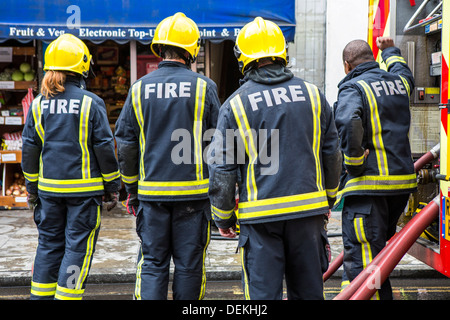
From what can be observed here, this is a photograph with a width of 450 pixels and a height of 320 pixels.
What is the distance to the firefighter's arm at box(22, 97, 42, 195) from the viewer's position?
455 cm

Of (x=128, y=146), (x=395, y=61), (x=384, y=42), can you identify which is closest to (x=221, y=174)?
(x=128, y=146)

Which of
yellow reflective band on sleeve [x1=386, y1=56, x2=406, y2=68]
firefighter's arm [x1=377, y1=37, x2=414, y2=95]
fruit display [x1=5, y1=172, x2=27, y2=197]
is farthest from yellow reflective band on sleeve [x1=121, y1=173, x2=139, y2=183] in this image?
fruit display [x1=5, y1=172, x2=27, y2=197]

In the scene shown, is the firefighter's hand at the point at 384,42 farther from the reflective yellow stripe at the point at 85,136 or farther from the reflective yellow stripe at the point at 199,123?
the reflective yellow stripe at the point at 85,136

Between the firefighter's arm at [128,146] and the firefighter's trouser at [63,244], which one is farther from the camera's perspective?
the firefighter's trouser at [63,244]

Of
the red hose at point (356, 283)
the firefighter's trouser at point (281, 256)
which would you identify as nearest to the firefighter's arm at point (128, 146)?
the firefighter's trouser at point (281, 256)

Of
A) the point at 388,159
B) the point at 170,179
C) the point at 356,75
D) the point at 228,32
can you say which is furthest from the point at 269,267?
the point at 228,32

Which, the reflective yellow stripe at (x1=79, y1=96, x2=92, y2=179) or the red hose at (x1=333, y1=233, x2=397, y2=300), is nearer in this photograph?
the red hose at (x1=333, y1=233, x2=397, y2=300)

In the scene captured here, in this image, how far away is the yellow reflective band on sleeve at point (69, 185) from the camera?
14.4 feet

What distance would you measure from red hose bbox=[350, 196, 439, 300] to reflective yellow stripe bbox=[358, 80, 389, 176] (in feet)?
1.46

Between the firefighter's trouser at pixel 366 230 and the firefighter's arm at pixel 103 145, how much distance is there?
1.95 metres

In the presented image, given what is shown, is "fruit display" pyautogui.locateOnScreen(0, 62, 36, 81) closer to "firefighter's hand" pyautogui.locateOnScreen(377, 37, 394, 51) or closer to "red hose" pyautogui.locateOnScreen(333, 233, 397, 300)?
"firefighter's hand" pyautogui.locateOnScreen(377, 37, 394, 51)

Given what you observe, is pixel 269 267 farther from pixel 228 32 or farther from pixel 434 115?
pixel 228 32

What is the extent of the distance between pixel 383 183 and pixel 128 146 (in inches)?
78.1

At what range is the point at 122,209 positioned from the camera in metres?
9.44
